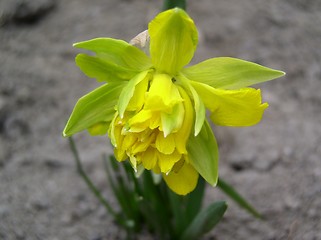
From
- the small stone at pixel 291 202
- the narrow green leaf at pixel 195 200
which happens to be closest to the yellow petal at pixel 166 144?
the narrow green leaf at pixel 195 200

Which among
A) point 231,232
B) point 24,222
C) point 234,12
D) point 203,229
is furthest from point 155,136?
point 234,12

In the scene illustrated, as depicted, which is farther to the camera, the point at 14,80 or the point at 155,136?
the point at 14,80

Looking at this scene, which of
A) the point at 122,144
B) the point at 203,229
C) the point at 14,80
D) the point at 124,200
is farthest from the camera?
the point at 14,80

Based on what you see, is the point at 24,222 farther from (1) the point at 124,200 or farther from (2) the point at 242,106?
(2) the point at 242,106

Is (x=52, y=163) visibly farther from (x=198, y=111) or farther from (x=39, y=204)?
(x=198, y=111)

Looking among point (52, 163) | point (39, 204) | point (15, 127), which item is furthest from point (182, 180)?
point (15, 127)

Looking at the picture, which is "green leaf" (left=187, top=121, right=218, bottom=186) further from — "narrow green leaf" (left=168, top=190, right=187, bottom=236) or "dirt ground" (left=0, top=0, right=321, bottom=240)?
"dirt ground" (left=0, top=0, right=321, bottom=240)
